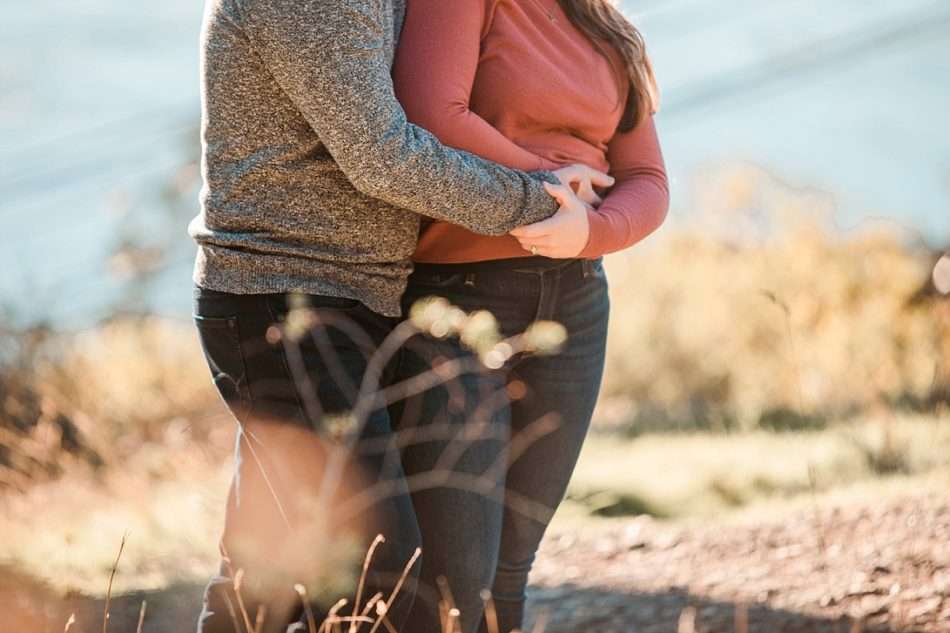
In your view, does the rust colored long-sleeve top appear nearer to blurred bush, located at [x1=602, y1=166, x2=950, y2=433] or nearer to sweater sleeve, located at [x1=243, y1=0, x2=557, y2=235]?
sweater sleeve, located at [x1=243, y1=0, x2=557, y2=235]

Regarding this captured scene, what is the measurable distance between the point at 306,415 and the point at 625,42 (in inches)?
38.1

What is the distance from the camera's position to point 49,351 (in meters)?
6.45

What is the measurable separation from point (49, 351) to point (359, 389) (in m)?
4.91

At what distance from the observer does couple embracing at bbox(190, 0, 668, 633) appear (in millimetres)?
1904

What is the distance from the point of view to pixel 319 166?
6.45 feet

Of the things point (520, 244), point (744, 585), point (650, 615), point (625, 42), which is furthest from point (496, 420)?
point (744, 585)

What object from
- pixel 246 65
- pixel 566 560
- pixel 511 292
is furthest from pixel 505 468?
pixel 566 560

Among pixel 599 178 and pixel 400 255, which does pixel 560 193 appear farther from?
pixel 400 255

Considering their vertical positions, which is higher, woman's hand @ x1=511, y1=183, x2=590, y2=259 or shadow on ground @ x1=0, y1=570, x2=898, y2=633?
woman's hand @ x1=511, y1=183, x2=590, y2=259

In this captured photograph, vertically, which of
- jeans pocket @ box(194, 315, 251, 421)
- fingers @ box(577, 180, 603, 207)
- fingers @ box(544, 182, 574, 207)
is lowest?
jeans pocket @ box(194, 315, 251, 421)

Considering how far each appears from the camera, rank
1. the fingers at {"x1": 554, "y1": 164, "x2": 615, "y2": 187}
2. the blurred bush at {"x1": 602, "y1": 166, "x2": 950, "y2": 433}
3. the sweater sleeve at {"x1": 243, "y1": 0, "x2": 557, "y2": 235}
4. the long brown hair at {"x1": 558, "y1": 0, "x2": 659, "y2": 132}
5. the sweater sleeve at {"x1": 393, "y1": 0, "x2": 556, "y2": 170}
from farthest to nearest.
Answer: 1. the blurred bush at {"x1": 602, "y1": 166, "x2": 950, "y2": 433}
2. the long brown hair at {"x1": 558, "y1": 0, "x2": 659, "y2": 132}
3. the fingers at {"x1": 554, "y1": 164, "x2": 615, "y2": 187}
4. the sweater sleeve at {"x1": 393, "y1": 0, "x2": 556, "y2": 170}
5. the sweater sleeve at {"x1": 243, "y1": 0, "x2": 557, "y2": 235}

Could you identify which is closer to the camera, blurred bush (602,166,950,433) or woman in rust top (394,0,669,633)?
woman in rust top (394,0,669,633)

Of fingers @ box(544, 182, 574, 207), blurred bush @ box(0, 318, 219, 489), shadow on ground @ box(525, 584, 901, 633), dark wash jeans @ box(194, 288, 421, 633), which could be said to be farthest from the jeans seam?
blurred bush @ box(0, 318, 219, 489)

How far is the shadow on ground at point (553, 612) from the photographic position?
307 centimetres
